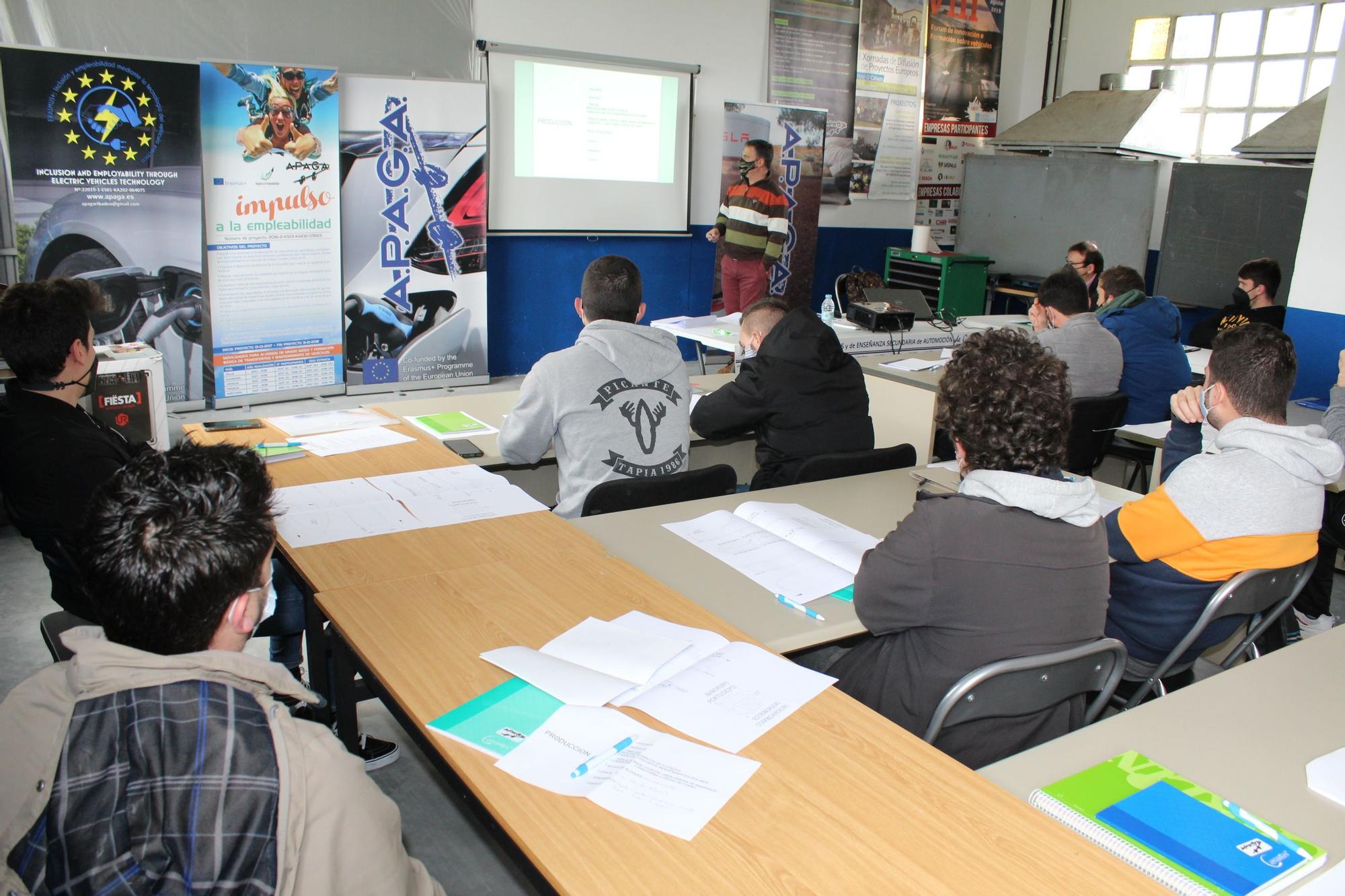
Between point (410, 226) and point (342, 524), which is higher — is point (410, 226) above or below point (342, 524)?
above

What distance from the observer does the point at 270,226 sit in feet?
17.8

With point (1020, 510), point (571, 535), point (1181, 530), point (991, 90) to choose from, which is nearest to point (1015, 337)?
point (1020, 510)

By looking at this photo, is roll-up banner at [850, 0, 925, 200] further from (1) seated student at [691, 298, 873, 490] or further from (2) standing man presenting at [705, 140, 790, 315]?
(1) seated student at [691, 298, 873, 490]

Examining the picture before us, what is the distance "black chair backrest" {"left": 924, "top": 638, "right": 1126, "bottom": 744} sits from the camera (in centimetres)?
159

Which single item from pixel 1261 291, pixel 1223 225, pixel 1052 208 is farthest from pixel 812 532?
pixel 1052 208

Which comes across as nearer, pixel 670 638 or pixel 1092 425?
pixel 670 638

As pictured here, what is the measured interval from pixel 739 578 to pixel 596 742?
2.34 ft

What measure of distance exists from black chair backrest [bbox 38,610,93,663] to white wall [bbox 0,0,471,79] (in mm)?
3888

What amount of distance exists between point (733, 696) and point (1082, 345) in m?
3.01

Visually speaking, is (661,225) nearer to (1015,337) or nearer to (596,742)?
(1015,337)

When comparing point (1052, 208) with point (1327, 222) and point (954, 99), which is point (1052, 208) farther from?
point (1327, 222)

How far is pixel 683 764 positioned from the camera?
4.40ft

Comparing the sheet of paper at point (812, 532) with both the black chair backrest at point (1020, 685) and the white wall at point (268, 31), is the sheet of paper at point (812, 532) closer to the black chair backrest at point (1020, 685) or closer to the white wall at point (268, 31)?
the black chair backrest at point (1020, 685)

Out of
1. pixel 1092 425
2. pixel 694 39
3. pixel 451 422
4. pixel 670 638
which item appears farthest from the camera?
pixel 694 39
